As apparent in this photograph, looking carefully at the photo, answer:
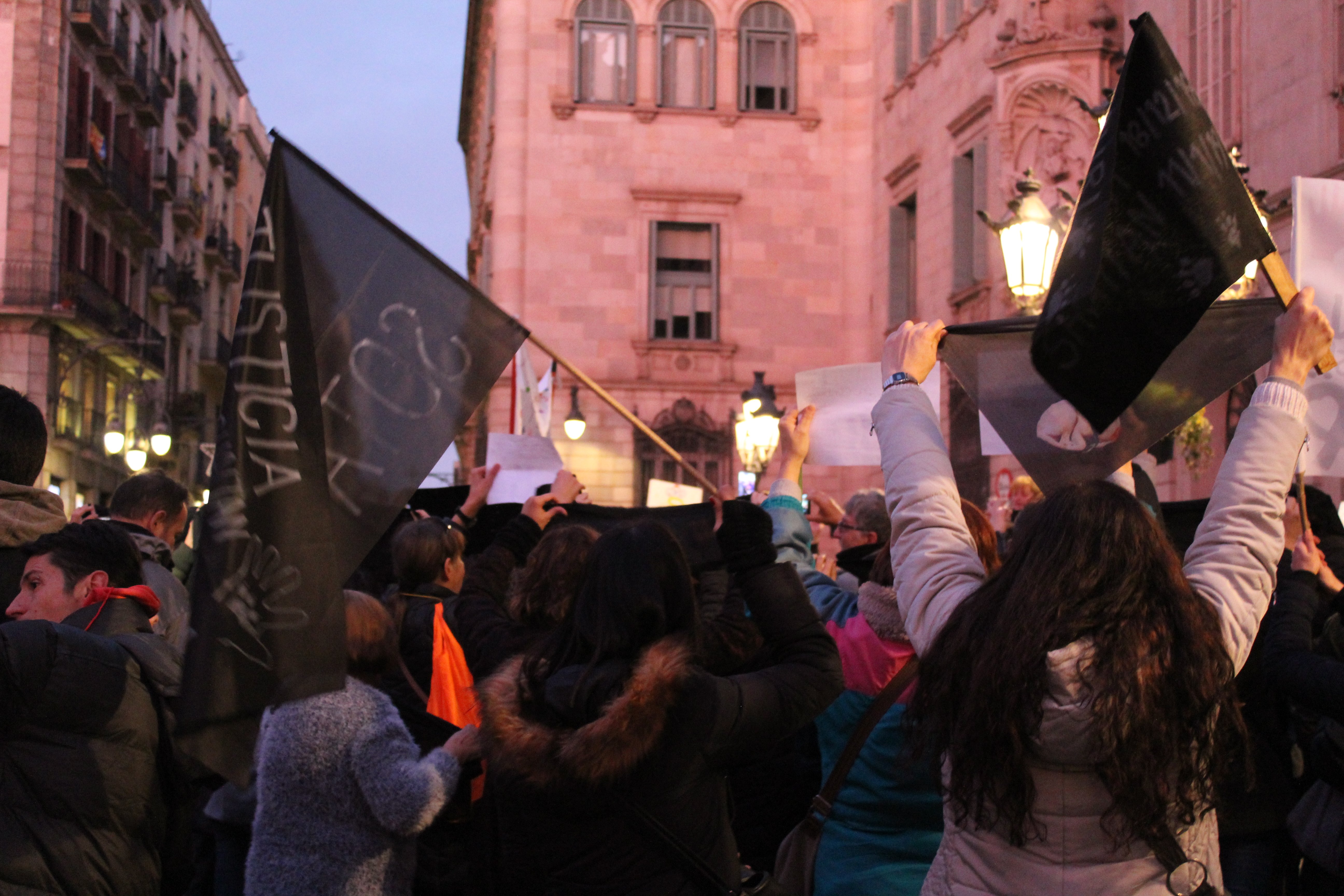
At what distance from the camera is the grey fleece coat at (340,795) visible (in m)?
3.75

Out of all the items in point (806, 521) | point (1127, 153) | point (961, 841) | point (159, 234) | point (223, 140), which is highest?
point (223, 140)

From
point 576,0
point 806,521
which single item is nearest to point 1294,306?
point 806,521

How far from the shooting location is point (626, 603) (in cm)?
304

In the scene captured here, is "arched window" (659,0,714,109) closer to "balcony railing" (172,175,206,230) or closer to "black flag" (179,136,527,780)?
"black flag" (179,136,527,780)

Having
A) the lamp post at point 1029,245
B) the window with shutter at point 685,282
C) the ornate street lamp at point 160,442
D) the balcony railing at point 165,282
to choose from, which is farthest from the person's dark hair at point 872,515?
the balcony railing at point 165,282

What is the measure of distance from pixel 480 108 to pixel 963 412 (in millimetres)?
21071

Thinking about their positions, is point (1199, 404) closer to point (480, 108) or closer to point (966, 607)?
point (966, 607)

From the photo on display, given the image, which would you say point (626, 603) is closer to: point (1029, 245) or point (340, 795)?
point (340, 795)

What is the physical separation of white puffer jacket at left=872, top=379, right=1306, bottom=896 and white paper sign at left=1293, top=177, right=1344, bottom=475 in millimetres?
1693

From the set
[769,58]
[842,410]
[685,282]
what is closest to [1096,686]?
[842,410]

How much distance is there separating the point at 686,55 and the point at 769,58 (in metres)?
1.57

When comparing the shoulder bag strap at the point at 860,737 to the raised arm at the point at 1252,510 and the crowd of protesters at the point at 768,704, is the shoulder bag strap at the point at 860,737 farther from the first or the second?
the raised arm at the point at 1252,510

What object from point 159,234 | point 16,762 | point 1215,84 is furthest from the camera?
point 159,234

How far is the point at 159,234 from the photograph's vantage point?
4409cm
